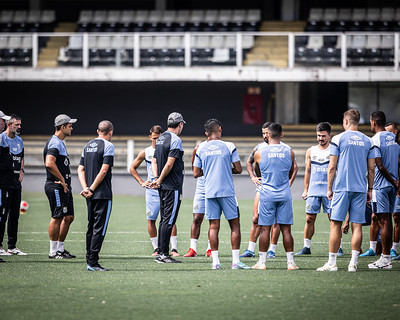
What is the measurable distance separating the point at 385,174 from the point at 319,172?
1.87 meters

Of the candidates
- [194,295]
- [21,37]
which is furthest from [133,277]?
[21,37]

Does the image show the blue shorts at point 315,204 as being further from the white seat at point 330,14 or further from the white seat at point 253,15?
the white seat at point 253,15

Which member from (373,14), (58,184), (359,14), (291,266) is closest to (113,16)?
(359,14)

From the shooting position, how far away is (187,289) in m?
8.20

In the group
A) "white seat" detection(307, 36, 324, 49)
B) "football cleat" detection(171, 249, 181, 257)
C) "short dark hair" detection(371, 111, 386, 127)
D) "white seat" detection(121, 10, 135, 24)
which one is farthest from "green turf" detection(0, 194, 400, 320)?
"white seat" detection(121, 10, 135, 24)

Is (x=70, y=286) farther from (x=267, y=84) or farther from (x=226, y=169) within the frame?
(x=267, y=84)

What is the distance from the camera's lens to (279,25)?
99.2ft

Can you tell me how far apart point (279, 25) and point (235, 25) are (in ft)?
6.44

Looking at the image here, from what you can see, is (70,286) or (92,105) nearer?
(70,286)

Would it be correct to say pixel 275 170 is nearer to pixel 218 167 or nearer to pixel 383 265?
pixel 218 167

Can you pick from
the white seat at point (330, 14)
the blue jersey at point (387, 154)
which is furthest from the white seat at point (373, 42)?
the blue jersey at point (387, 154)

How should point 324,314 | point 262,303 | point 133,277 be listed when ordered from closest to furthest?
point 324,314 → point 262,303 → point 133,277

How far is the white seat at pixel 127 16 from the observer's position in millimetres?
30453

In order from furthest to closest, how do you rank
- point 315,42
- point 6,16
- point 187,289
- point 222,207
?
point 6,16
point 315,42
point 222,207
point 187,289
